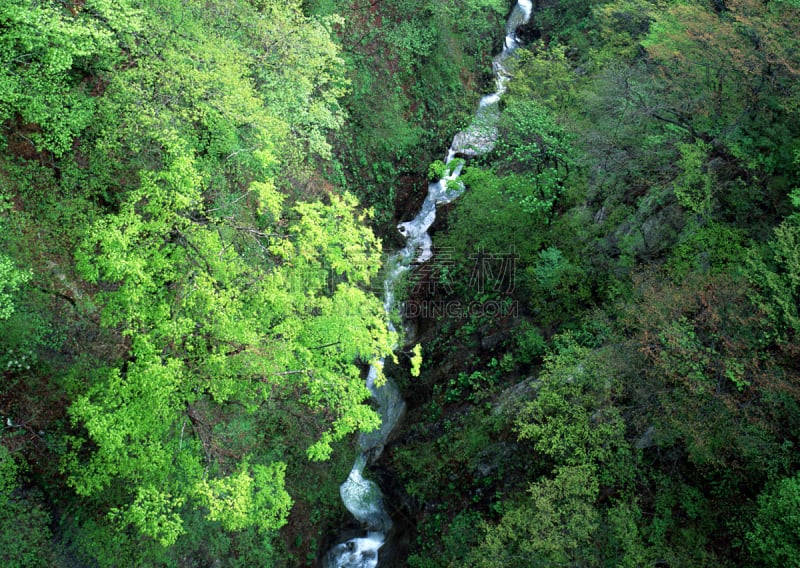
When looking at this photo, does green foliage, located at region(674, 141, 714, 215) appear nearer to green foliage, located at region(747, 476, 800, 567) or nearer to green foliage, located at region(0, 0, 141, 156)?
green foliage, located at region(747, 476, 800, 567)

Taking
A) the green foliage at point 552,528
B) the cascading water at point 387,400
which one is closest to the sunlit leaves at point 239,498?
the green foliage at point 552,528

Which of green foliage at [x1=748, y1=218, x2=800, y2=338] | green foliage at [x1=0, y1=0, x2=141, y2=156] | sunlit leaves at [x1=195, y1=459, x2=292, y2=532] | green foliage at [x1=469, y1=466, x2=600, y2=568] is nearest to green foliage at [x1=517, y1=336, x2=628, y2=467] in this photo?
green foliage at [x1=469, y1=466, x2=600, y2=568]

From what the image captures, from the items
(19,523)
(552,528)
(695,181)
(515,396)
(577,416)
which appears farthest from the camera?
(515,396)

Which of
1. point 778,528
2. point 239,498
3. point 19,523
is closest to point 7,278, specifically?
point 19,523

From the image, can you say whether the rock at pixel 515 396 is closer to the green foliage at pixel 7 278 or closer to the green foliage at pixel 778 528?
the green foliage at pixel 778 528

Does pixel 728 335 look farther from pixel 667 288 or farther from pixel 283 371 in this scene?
pixel 283 371

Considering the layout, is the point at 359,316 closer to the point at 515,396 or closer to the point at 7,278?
the point at 7,278

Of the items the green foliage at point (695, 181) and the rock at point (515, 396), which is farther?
the rock at point (515, 396)
